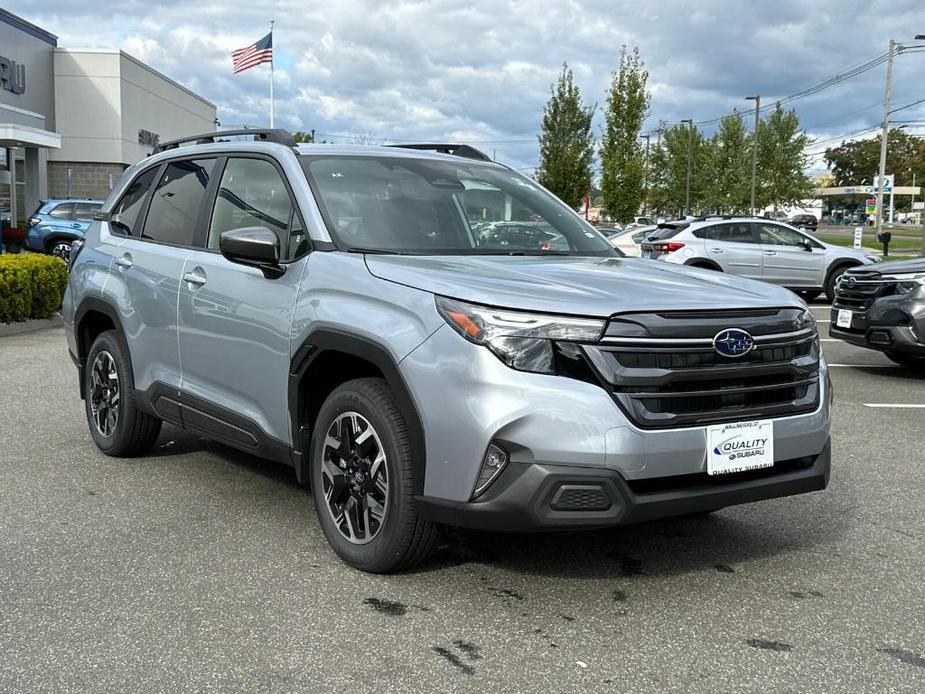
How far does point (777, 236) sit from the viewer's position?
17.9 metres

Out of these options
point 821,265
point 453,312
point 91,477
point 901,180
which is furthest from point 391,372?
point 901,180

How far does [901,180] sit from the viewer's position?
12875 cm

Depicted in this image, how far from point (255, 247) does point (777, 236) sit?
15456 mm

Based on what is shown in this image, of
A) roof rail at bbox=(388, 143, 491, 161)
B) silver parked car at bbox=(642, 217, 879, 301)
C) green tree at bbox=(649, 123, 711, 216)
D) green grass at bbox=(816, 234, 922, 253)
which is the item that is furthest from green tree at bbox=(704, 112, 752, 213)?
roof rail at bbox=(388, 143, 491, 161)

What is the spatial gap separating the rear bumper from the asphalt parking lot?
1.31 feet

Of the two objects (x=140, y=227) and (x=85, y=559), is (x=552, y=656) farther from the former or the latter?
(x=140, y=227)

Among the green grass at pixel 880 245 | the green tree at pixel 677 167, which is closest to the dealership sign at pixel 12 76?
the green grass at pixel 880 245

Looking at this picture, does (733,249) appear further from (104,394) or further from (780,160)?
(780,160)

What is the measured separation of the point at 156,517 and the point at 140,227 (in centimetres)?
187

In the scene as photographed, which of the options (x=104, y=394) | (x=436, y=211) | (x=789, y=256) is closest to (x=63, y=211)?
(x=789, y=256)

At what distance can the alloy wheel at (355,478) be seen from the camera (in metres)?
3.74

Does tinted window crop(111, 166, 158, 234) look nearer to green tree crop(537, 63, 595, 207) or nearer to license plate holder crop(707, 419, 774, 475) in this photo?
license plate holder crop(707, 419, 774, 475)

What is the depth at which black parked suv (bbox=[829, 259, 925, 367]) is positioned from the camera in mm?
8984

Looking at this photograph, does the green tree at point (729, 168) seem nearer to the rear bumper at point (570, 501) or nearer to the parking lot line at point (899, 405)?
the parking lot line at point (899, 405)
